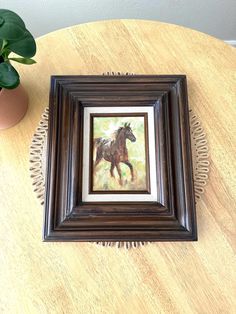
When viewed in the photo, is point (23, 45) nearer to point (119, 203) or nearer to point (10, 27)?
point (10, 27)

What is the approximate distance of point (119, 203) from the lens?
575mm

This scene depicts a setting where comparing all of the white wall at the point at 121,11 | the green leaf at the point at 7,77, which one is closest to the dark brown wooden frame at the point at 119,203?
the green leaf at the point at 7,77

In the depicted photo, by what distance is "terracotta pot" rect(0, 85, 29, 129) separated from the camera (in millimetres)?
582

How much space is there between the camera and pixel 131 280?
55 cm

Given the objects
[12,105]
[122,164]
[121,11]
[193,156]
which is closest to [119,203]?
[122,164]

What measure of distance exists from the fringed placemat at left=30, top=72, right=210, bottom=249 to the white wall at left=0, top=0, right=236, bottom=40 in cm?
65

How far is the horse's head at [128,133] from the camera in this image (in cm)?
62

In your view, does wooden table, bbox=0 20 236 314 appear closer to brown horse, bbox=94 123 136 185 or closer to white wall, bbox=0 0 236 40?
brown horse, bbox=94 123 136 185

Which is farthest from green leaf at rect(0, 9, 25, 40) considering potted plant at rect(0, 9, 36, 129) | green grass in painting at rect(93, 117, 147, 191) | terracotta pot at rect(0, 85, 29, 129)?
green grass in painting at rect(93, 117, 147, 191)

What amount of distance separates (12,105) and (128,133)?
24cm

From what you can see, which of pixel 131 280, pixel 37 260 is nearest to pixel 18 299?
pixel 37 260

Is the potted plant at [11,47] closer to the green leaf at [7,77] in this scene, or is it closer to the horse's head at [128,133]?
the green leaf at [7,77]

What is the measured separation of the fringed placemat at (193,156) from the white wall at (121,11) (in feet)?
2.13

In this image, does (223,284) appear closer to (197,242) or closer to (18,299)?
(197,242)
